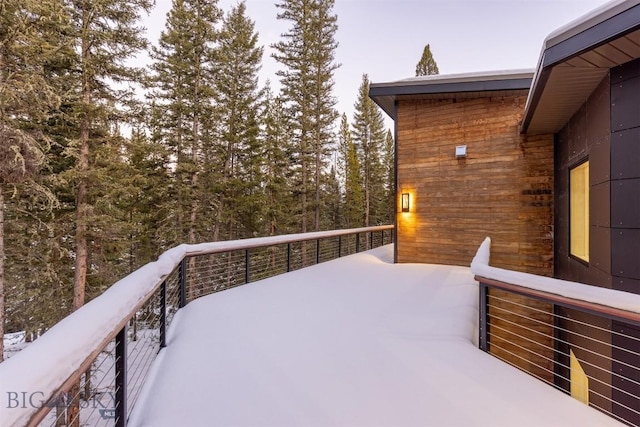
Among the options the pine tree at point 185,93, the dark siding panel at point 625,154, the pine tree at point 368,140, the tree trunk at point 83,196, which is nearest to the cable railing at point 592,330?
the dark siding panel at point 625,154

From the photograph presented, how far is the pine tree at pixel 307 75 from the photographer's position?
43.0ft

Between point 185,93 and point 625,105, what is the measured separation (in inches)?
450

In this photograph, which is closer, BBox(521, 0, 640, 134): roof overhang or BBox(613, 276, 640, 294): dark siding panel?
BBox(521, 0, 640, 134): roof overhang

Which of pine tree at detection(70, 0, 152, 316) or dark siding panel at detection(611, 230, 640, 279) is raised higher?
pine tree at detection(70, 0, 152, 316)

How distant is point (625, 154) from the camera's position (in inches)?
108

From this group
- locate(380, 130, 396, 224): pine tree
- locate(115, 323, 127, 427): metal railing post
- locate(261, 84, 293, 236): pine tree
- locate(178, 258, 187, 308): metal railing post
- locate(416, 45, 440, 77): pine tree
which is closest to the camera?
locate(115, 323, 127, 427): metal railing post

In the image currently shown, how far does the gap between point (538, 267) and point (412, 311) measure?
3569mm

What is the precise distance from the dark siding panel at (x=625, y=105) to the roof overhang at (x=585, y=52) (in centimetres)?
24

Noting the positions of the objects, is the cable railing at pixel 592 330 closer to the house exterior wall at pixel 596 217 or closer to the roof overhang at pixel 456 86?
the house exterior wall at pixel 596 217

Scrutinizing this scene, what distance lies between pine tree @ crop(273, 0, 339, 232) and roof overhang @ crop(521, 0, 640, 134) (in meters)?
10.5

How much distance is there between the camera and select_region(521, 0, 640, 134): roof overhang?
244cm

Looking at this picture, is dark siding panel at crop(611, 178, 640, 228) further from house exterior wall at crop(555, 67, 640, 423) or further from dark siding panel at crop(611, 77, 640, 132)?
dark siding panel at crop(611, 77, 640, 132)

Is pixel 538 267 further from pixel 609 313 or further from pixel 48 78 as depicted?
pixel 48 78

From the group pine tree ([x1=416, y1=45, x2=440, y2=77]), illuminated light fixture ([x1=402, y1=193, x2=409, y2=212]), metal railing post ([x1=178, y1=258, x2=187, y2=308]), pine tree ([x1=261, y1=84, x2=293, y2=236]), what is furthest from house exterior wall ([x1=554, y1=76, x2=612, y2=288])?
pine tree ([x1=416, y1=45, x2=440, y2=77])
